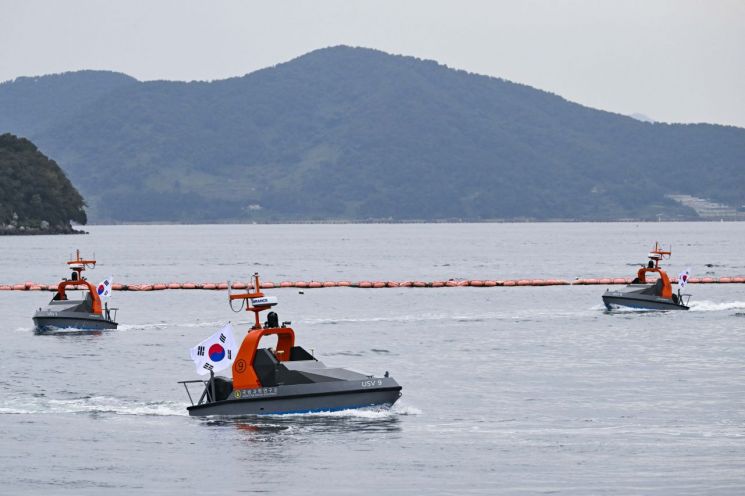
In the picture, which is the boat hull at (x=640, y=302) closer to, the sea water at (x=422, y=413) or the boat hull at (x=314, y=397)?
the sea water at (x=422, y=413)

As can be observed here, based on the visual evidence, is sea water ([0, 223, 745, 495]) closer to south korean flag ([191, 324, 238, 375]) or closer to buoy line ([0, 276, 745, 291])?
south korean flag ([191, 324, 238, 375])

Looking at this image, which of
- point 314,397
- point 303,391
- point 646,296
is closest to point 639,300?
point 646,296

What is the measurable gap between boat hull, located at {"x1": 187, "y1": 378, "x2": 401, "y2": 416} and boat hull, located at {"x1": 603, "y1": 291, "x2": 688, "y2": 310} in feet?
135

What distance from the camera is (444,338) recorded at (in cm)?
6444

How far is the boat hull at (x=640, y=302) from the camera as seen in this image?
7581 centimetres

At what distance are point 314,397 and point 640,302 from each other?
4246 centimetres

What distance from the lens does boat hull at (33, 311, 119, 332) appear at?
63750mm

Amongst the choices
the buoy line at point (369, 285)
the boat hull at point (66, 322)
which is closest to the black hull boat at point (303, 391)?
the boat hull at point (66, 322)

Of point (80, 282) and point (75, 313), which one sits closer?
point (80, 282)

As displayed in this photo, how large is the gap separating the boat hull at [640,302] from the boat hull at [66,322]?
2818cm

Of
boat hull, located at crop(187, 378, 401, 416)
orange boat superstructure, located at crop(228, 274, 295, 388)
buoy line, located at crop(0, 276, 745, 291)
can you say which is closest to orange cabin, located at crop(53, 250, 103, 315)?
orange boat superstructure, located at crop(228, 274, 295, 388)

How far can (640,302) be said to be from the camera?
75750mm

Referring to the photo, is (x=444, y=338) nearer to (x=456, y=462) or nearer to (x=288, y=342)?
(x=288, y=342)

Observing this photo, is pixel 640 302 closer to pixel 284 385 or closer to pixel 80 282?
pixel 80 282
